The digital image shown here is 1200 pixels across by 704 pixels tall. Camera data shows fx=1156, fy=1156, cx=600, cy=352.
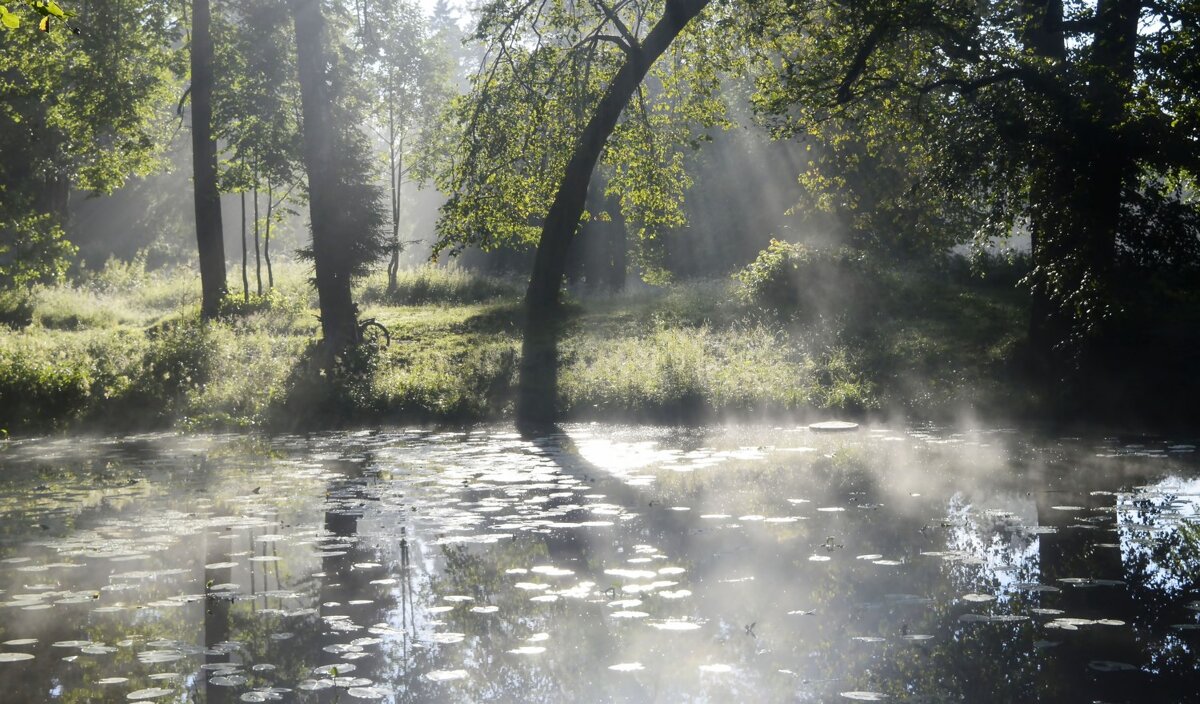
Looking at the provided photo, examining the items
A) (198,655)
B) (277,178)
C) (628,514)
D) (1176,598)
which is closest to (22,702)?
(198,655)

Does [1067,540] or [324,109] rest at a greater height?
[324,109]

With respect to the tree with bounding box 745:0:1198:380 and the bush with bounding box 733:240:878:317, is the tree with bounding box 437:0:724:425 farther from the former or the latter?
the bush with bounding box 733:240:878:317

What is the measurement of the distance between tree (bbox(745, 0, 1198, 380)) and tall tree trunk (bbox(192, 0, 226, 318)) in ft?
50.8

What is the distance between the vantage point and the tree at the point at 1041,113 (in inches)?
580

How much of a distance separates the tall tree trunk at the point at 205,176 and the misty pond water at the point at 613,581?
1686cm

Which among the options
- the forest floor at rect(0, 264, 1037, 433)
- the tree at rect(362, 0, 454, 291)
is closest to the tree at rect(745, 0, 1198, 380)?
the forest floor at rect(0, 264, 1037, 433)

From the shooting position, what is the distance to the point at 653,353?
2020 cm

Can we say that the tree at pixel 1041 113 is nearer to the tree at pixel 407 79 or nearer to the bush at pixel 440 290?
the bush at pixel 440 290

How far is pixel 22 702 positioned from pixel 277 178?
120ft

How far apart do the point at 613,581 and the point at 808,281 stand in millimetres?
19863

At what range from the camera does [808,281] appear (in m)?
26.2

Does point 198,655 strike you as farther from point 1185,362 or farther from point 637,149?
point 637,149

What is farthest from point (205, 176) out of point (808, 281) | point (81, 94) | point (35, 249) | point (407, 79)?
point (407, 79)

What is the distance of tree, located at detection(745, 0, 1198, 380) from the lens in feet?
48.3
